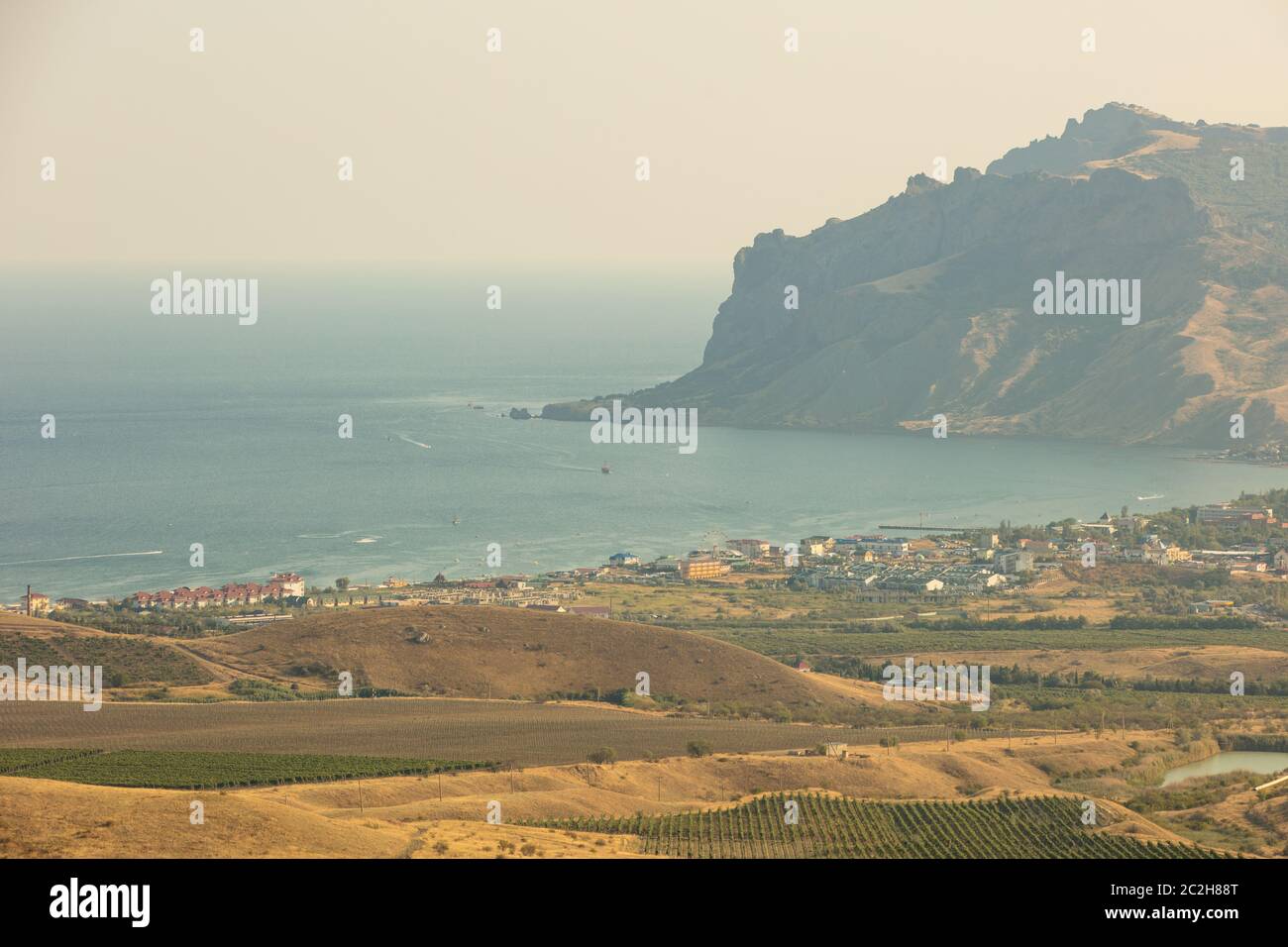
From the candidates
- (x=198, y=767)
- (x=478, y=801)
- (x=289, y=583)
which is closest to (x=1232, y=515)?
(x=289, y=583)

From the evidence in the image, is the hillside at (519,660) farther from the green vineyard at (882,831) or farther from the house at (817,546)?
the house at (817,546)

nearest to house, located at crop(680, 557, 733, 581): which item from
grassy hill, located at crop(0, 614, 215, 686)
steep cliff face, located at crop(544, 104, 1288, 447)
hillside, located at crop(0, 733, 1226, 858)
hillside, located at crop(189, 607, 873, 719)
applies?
hillside, located at crop(189, 607, 873, 719)

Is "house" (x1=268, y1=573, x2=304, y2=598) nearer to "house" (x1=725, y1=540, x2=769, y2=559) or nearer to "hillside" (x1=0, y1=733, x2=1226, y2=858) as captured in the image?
"house" (x1=725, y1=540, x2=769, y2=559)

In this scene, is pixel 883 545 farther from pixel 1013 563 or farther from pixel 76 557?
pixel 76 557

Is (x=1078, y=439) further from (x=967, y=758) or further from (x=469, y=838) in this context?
(x=469, y=838)

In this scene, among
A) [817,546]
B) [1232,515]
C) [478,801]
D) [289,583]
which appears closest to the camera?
[478,801]

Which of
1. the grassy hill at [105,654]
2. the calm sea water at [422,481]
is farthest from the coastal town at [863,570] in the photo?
the grassy hill at [105,654]
